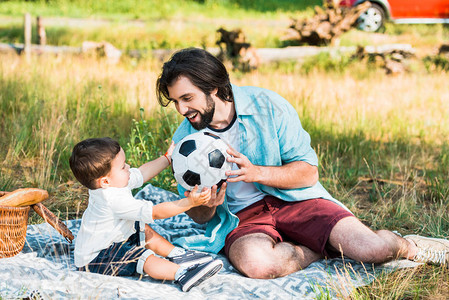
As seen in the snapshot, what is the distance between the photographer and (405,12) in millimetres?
14211

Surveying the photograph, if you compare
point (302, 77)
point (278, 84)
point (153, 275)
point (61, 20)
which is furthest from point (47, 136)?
point (61, 20)

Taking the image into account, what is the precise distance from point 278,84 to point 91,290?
499 centimetres

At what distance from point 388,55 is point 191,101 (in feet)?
22.9

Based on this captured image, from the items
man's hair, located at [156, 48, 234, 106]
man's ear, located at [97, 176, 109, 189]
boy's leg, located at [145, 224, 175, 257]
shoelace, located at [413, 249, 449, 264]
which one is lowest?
boy's leg, located at [145, 224, 175, 257]

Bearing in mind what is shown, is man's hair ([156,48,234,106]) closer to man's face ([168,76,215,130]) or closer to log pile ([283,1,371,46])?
man's face ([168,76,215,130])

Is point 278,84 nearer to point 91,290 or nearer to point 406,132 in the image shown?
point 406,132

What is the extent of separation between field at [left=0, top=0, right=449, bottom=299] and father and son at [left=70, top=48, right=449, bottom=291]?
10.1 inches

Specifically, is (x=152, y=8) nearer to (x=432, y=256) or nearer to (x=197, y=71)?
(x=197, y=71)

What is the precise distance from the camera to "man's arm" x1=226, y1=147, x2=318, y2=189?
3174 millimetres

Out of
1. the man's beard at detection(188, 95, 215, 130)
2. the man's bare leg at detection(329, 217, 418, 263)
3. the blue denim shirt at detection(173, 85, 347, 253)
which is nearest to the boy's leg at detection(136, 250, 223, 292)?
the blue denim shirt at detection(173, 85, 347, 253)

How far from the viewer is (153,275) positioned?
3.22 m

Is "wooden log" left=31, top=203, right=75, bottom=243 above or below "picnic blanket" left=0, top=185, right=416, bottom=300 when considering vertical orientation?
above

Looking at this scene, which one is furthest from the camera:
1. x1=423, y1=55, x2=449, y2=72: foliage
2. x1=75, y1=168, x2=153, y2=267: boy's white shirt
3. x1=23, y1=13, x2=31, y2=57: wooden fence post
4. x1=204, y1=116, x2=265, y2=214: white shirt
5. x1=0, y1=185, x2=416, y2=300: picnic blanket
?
x1=423, y1=55, x2=449, y2=72: foliage

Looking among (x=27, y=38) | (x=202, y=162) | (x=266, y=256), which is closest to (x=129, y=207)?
(x=202, y=162)
